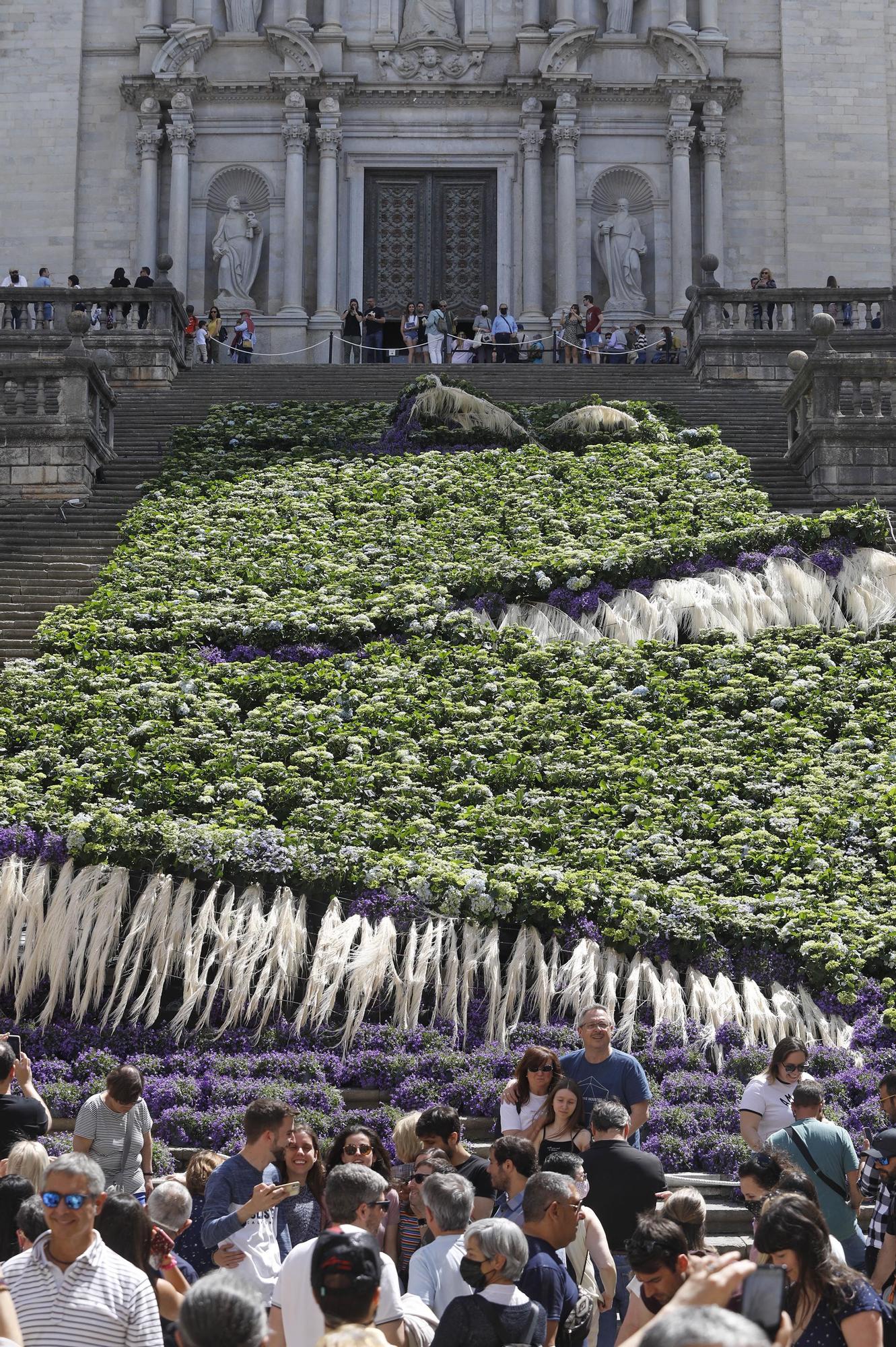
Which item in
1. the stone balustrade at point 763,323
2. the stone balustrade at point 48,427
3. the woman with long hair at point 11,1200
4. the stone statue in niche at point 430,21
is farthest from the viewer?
the stone statue in niche at point 430,21

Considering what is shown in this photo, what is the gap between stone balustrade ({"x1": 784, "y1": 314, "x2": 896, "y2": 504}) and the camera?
1862cm

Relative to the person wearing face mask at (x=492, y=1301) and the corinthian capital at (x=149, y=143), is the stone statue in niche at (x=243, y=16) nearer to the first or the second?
the corinthian capital at (x=149, y=143)

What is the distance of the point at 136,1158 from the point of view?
315 inches

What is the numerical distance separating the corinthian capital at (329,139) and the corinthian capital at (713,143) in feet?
20.3

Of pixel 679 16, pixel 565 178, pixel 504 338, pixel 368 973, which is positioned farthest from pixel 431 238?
pixel 368 973

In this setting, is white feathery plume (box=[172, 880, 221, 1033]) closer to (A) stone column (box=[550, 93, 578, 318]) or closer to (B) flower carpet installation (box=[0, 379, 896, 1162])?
(B) flower carpet installation (box=[0, 379, 896, 1162])

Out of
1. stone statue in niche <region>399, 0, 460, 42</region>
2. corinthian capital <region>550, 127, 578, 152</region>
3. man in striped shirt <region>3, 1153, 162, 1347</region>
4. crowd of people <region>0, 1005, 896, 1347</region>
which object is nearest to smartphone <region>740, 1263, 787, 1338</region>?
crowd of people <region>0, 1005, 896, 1347</region>

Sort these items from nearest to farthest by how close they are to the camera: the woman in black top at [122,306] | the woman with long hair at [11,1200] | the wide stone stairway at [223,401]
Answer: the woman with long hair at [11,1200]
the wide stone stairway at [223,401]
the woman in black top at [122,306]

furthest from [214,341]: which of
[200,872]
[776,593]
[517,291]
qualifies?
[200,872]

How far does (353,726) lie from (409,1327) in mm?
8168

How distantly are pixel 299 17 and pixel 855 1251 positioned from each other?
91.4 ft

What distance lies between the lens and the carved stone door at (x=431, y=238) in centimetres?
3152

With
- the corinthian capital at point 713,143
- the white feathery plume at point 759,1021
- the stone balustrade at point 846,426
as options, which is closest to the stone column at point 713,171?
the corinthian capital at point 713,143

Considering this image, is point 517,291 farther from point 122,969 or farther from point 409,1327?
point 409,1327
